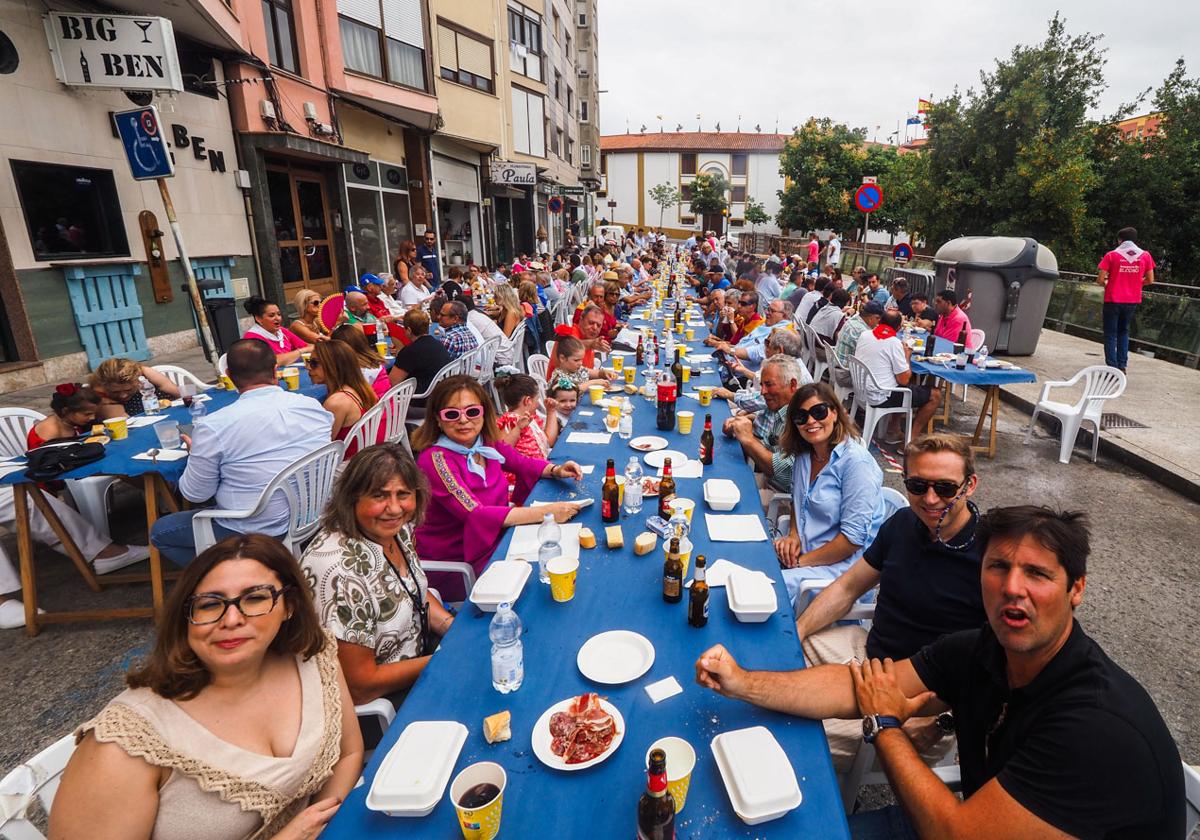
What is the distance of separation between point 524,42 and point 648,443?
23786mm

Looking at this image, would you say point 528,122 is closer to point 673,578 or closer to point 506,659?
point 673,578

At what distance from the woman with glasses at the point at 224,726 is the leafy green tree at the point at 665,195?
62825 millimetres

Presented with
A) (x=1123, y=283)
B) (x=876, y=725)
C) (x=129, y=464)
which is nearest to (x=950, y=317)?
(x=1123, y=283)

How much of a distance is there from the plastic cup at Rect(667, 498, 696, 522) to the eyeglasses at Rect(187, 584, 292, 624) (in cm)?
182

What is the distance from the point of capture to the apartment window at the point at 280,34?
1069 centimetres

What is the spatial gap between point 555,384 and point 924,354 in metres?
4.71

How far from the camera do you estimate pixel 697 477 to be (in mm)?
3469

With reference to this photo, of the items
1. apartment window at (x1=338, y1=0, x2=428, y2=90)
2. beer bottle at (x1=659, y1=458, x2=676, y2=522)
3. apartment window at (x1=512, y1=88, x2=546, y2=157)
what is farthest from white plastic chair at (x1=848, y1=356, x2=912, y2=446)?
apartment window at (x1=512, y1=88, x2=546, y2=157)

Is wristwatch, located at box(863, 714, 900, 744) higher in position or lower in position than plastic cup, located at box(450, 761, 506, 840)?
lower

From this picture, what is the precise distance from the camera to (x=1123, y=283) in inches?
341

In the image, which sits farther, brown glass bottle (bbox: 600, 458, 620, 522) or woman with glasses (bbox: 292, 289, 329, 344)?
woman with glasses (bbox: 292, 289, 329, 344)

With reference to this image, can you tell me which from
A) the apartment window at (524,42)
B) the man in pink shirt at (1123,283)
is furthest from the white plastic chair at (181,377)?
the apartment window at (524,42)

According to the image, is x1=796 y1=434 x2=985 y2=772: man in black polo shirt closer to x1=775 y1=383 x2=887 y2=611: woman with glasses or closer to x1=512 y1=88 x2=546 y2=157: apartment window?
x1=775 y1=383 x2=887 y2=611: woman with glasses

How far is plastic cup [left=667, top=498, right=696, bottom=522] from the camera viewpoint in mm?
2855
